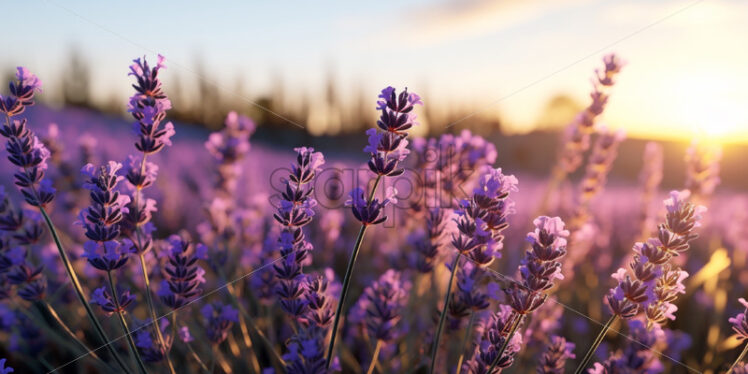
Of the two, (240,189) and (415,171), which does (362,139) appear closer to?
(240,189)

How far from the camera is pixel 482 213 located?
Result: 109 cm

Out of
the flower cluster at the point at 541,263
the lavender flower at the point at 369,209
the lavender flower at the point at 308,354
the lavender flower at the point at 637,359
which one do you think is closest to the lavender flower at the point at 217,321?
the lavender flower at the point at 308,354

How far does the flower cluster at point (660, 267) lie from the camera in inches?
41.5

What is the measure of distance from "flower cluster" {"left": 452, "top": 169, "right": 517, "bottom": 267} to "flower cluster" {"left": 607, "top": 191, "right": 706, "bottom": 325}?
0.26 metres

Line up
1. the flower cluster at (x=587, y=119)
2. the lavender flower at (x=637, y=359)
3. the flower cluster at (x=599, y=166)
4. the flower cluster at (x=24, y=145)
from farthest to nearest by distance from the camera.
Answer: the flower cluster at (x=599, y=166)
the flower cluster at (x=587, y=119)
the lavender flower at (x=637, y=359)
the flower cluster at (x=24, y=145)

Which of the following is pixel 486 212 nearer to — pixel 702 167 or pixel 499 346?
pixel 499 346

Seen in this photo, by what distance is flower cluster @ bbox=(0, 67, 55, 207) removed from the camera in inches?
46.6

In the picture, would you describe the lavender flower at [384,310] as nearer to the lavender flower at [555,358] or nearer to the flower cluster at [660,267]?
the lavender flower at [555,358]

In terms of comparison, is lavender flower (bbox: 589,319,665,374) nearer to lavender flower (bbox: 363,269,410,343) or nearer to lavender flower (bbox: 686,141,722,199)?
lavender flower (bbox: 363,269,410,343)

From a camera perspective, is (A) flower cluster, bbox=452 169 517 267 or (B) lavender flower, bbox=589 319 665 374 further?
(B) lavender flower, bbox=589 319 665 374

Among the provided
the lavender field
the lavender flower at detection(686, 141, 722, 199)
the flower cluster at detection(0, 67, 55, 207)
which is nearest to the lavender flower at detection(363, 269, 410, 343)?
the lavender field

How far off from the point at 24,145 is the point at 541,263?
120 centimetres

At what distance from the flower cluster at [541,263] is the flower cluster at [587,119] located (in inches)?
48.5

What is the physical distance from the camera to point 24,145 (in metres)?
1.20
